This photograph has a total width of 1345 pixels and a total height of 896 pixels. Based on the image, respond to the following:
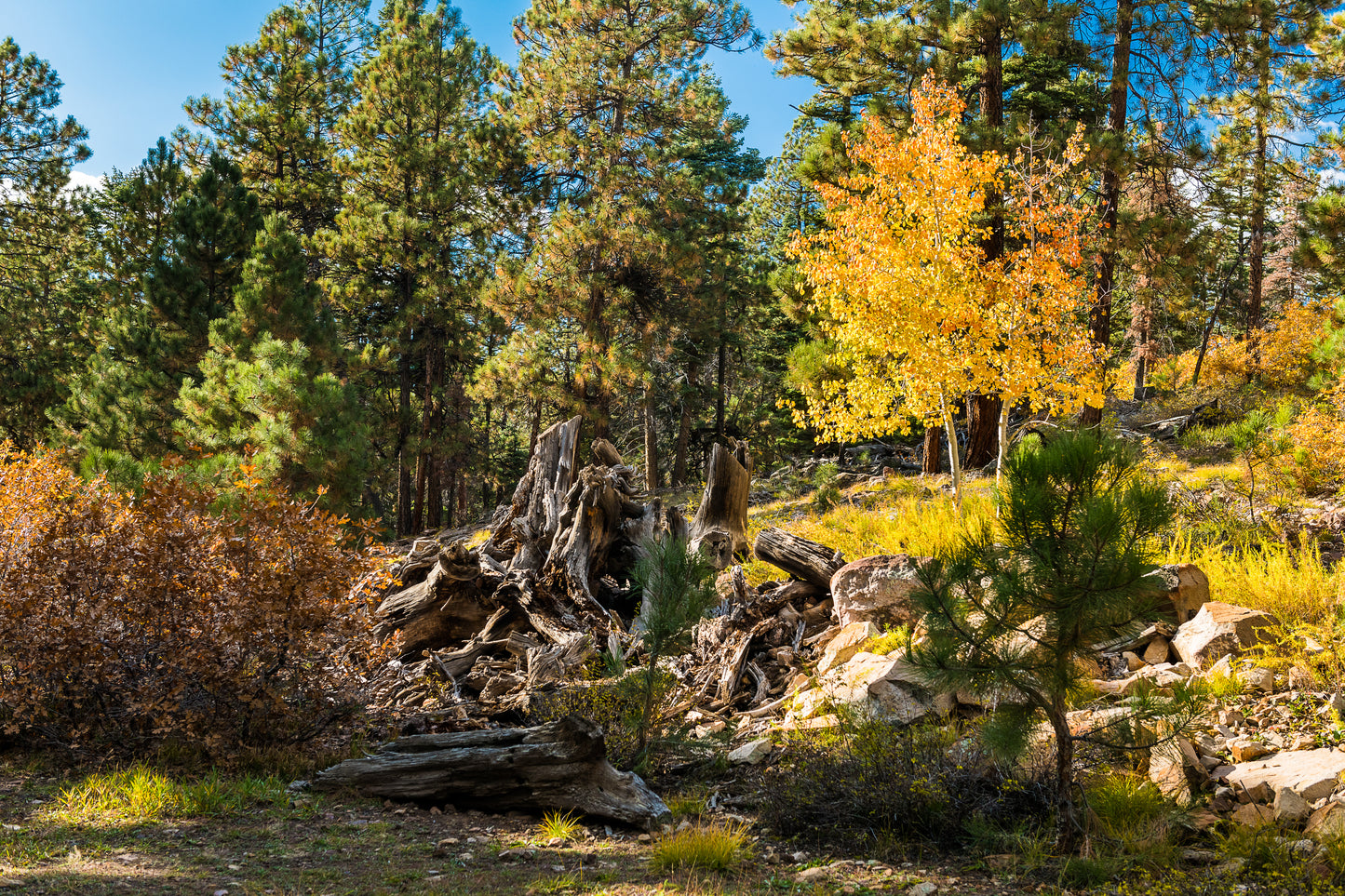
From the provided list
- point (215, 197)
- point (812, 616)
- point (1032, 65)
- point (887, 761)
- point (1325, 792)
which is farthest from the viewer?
point (215, 197)

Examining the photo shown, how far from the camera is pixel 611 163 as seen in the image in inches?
671

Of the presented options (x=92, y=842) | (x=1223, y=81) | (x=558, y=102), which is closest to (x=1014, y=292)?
(x=1223, y=81)

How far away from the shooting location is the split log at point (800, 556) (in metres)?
7.02

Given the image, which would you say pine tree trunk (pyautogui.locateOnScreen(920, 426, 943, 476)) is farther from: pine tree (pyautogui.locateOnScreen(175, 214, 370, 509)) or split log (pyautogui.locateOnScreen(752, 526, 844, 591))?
pine tree (pyautogui.locateOnScreen(175, 214, 370, 509))

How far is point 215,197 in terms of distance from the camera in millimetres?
16969

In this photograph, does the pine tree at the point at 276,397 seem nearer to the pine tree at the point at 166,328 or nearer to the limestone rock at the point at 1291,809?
the pine tree at the point at 166,328

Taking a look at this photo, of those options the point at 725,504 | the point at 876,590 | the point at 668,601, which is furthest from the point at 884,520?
the point at 668,601

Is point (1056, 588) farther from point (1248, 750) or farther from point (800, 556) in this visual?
point (800, 556)

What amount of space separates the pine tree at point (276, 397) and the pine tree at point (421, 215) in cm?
350

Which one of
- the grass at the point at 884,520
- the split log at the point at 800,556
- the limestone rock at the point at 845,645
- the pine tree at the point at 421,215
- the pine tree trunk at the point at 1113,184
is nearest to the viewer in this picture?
the limestone rock at the point at 845,645

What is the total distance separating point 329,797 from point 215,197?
646 inches

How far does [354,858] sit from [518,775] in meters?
0.95

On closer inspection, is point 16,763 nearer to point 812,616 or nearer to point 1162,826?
point 812,616

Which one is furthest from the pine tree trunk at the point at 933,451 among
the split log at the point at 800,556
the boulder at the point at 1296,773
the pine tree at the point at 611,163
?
the boulder at the point at 1296,773
